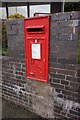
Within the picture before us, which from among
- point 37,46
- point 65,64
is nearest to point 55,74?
point 65,64

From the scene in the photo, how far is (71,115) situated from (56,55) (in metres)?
0.99

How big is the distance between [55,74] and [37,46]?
59 cm

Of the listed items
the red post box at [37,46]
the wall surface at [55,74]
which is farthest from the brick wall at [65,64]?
the red post box at [37,46]

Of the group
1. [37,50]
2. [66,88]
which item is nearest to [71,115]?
[66,88]

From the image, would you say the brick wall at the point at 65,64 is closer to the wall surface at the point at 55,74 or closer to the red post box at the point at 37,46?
the wall surface at the point at 55,74

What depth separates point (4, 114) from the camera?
466 cm

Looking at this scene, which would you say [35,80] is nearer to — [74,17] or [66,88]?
[66,88]

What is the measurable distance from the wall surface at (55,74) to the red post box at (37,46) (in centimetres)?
10

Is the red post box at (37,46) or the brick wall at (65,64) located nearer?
the brick wall at (65,64)

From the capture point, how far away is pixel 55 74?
13.5ft

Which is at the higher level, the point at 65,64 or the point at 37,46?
the point at 37,46

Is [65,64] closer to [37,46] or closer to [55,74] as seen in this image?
[55,74]

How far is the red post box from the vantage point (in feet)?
13.6

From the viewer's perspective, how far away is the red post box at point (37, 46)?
4.13 meters
